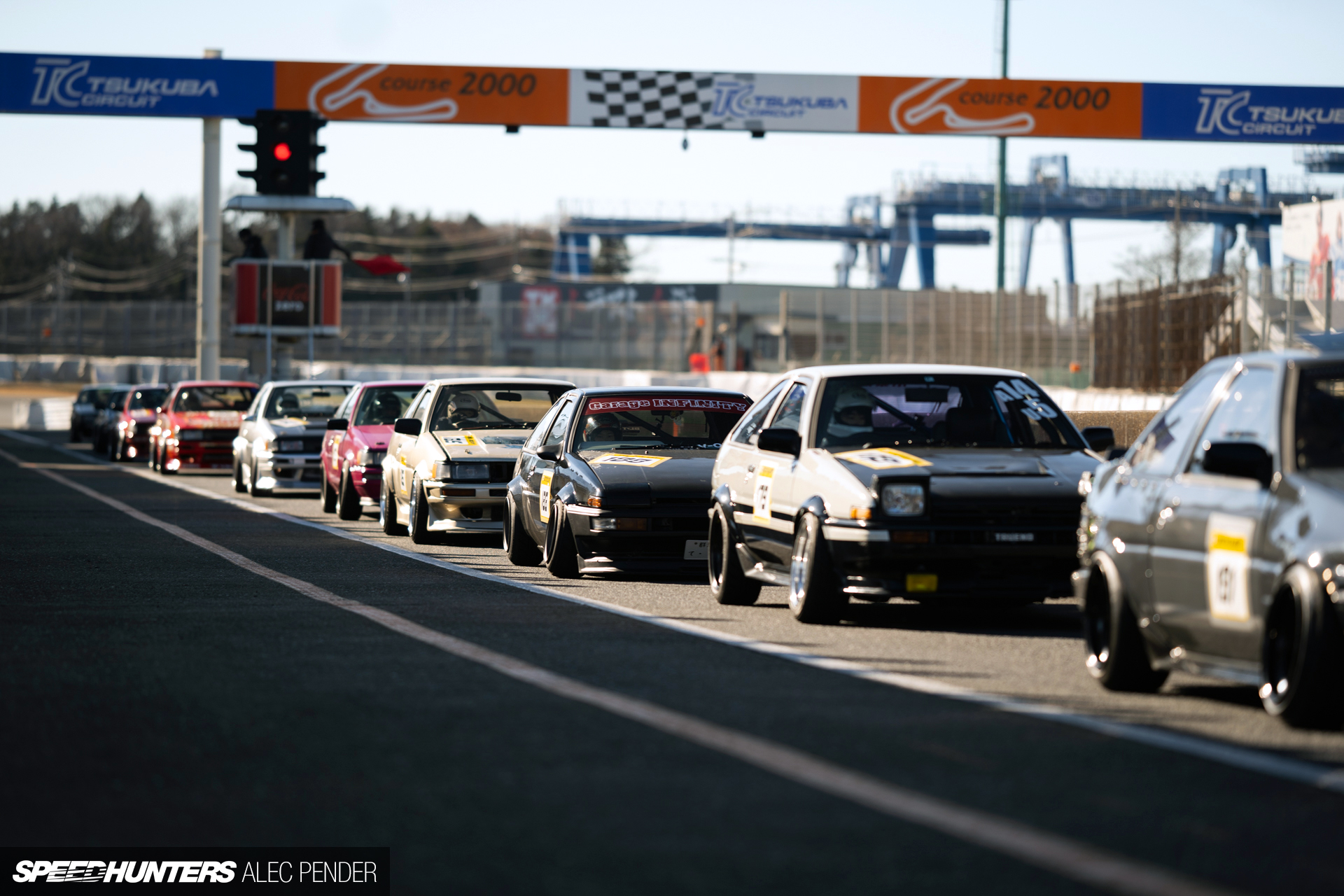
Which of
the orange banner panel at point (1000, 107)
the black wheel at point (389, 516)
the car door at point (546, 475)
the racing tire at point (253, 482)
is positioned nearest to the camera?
the car door at point (546, 475)

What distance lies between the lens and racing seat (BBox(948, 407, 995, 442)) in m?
10.8

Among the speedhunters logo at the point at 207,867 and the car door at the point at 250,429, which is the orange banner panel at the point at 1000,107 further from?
the speedhunters logo at the point at 207,867

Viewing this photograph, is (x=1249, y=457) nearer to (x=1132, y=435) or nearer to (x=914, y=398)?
(x=914, y=398)

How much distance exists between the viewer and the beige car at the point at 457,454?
1603 centimetres

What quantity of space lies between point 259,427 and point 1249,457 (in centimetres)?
1833

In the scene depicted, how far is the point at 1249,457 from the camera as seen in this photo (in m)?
6.81

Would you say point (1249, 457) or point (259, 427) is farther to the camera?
point (259, 427)

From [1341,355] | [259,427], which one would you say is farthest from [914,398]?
[259,427]

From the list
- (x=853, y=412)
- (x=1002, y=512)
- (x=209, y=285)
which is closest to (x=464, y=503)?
(x=853, y=412)

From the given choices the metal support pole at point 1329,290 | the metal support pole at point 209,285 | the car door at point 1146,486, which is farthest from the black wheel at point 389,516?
the metal support pole at point 209,285

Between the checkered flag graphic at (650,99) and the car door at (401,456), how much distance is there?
16.9m

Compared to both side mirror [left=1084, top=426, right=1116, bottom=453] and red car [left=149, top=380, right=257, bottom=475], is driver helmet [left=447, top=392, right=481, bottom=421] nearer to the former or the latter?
side mirror [left=1084, top=426, right=1116, bottom=453]

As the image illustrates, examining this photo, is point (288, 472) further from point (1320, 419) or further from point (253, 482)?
point (1320, 419)

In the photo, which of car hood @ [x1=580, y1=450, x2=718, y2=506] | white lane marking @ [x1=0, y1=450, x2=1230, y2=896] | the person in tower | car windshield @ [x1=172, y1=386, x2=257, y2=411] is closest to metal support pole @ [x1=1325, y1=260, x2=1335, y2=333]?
car hood @ [x1=580, y1=450, x2=718, y2=506]
